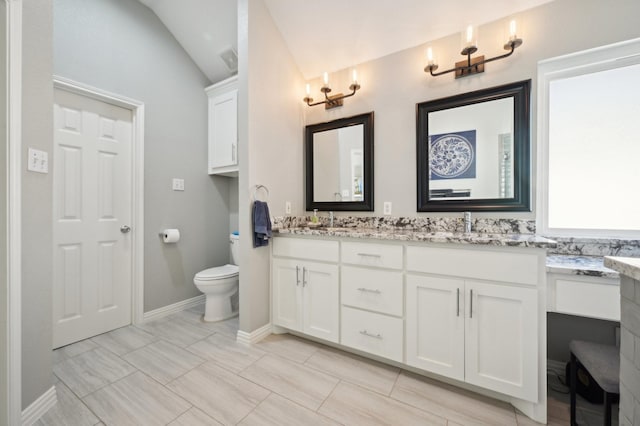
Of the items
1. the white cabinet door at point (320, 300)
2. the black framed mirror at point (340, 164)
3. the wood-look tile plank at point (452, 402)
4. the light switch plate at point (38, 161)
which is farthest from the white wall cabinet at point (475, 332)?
the light switch plate at point (38, 161)

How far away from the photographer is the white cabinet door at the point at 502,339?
4.03 ft

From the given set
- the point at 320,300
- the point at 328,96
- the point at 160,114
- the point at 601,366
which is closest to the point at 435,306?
the point at 601,366

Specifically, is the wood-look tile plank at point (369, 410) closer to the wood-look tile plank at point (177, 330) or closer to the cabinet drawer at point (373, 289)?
the cabinet drawer at point (373, 289)

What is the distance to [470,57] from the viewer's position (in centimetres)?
179

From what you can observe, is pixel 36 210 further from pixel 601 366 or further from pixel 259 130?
pixel 601 366

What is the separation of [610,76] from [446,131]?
37.2 inches

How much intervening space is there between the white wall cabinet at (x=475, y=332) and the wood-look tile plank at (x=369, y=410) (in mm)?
267

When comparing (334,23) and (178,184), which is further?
(178,184)

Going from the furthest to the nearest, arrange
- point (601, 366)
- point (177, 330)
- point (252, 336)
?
point (177, 330)
point (252, 336)
point (601, 366)

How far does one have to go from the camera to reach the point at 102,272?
211 cm

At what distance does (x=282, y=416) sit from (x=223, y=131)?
8.26 feet

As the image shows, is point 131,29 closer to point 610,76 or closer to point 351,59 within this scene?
point 351,59

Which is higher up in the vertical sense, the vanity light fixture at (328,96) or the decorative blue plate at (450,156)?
the vanity light fixture at (328,96)

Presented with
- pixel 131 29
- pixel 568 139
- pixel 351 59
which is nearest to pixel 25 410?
pixel 131 29
